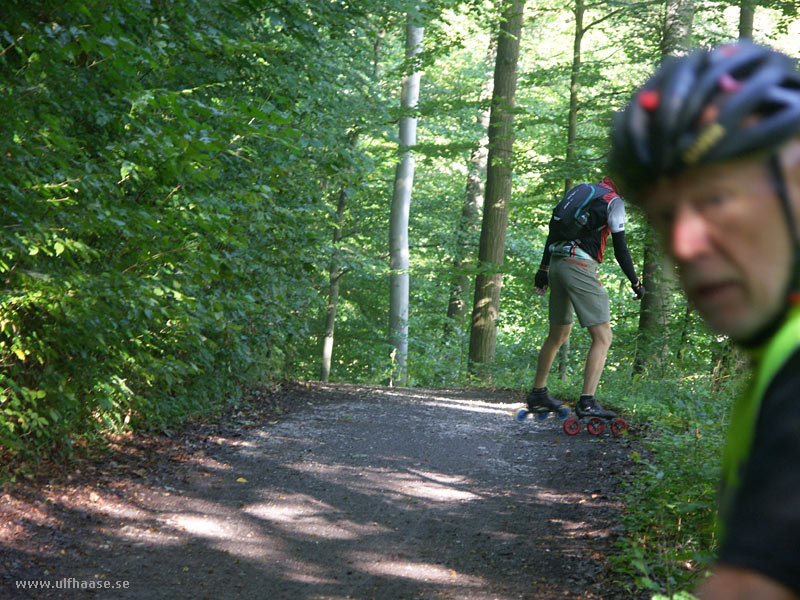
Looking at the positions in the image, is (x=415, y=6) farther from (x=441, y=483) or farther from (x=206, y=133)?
(x=441, y=483)

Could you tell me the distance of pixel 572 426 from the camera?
8.42m

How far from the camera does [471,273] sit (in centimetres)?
1697

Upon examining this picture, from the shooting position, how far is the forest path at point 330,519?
495 cm

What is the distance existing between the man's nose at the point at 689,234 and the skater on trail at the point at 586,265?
6838 millimetres

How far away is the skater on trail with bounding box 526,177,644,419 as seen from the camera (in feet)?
25.3

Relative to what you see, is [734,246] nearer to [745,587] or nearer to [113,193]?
[745,587]

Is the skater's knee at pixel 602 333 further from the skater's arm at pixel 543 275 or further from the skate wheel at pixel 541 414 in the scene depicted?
the skate wheel at pixel 541 414

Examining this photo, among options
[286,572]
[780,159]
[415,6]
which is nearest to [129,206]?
[286,572]

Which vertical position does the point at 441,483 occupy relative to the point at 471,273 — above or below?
below

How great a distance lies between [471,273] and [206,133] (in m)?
12.1

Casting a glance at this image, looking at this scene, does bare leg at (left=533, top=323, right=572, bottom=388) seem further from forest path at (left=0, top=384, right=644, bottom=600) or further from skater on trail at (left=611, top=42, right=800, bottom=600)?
skater on trail at (left=611, top=42, right=800, bottom=600)

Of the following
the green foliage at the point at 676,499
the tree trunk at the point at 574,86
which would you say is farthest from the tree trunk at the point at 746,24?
the green foliage at the point at 676,499

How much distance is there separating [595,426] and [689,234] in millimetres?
7595

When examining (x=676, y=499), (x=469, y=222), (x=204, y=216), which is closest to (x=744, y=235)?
(x=676, y=499)
